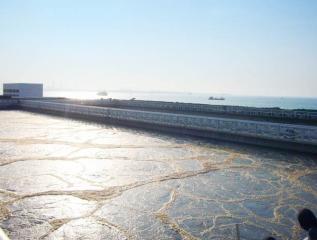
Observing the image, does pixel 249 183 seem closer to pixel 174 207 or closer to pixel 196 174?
pixel 196 174

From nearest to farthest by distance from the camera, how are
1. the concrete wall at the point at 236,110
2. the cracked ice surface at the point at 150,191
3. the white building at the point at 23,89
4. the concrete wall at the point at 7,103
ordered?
the cracked ice surface at the point at 150,191
the concrete wall at the point at 236,110
the concrete wall at the point at 7,103
the white building at the point at 23,89

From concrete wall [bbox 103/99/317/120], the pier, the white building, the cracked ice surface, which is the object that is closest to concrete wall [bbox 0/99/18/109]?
the pier

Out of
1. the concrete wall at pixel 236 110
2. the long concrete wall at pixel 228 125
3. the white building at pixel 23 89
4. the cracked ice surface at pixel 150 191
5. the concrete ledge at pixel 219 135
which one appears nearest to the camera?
the cracked ice surface at pixel 150 191

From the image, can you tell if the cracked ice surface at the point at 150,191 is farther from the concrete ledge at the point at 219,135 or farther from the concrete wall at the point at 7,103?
the concrete wall at the point at 7,103

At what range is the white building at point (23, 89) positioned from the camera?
2194 inches

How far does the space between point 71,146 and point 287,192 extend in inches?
250

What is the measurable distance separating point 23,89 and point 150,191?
185 feet

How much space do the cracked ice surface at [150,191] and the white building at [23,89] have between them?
50.7 m

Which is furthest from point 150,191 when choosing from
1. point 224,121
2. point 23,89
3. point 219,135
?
point 23,89

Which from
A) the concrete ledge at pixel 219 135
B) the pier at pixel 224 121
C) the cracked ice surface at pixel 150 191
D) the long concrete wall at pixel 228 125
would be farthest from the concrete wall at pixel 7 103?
the cracked ice surface at pixel 150 191

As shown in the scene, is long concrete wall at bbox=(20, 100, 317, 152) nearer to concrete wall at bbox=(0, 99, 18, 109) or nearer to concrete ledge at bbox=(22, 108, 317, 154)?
concrete ledge at bbox=(22, 108, 317, 154)

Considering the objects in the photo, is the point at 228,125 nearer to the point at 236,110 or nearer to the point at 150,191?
the point at 150,191

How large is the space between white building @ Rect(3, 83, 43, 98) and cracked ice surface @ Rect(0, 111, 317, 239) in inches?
1995

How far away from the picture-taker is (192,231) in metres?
4.01
